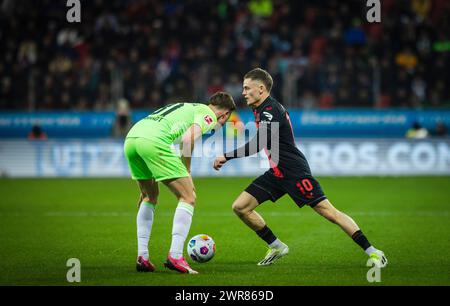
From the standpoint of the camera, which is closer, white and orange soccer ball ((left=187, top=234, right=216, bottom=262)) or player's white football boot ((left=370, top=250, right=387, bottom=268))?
player's white football boot ((left=370, top=250, right=387, bottom=268))

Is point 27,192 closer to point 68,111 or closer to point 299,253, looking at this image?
point 68,111

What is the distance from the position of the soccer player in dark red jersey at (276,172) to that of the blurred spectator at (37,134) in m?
15.4

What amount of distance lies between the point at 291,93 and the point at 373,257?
14.8m

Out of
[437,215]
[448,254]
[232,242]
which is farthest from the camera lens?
[437,215]

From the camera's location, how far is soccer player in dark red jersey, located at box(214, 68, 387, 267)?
8711mm

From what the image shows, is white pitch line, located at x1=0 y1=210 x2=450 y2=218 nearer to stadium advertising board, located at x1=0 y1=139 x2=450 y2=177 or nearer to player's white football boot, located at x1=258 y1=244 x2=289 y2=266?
player's white football boot, located at x1=258 y1=244 x2=289 y2=266

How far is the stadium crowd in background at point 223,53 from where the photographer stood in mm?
23141

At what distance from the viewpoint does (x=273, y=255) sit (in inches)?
363

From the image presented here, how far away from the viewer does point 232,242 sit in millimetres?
11133

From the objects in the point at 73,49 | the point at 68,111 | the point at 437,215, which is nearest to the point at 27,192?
the point at 68,111

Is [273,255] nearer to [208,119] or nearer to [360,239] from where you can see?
[360,239]

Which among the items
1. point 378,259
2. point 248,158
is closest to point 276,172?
point 378,259

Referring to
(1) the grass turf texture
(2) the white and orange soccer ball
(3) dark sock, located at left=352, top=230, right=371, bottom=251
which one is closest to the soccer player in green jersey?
(1) the grass turf texture

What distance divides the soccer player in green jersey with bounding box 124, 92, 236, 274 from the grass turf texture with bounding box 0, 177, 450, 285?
38 cm
